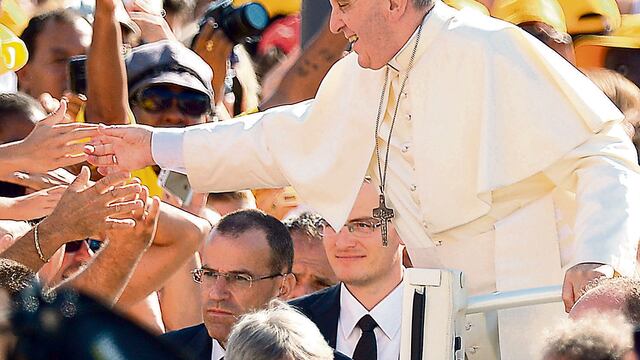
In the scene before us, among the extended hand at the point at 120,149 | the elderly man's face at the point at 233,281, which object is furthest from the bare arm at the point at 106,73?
the extended hand at the point at 120,149

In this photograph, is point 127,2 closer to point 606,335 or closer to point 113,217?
point 113,217

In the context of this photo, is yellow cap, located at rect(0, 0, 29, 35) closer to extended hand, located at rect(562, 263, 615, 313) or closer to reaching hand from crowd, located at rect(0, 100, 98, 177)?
reaching hand from crowd, located at rect(0, 100, 98, 177)

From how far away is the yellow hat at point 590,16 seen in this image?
6367mm

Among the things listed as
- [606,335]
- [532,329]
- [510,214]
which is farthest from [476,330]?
[606,335]

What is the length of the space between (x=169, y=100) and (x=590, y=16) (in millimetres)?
2366

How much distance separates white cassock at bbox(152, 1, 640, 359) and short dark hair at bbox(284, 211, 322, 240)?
1.06 m

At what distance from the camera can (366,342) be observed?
176 inches

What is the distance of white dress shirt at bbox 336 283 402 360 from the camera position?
4.46m

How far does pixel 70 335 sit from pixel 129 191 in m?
3.09

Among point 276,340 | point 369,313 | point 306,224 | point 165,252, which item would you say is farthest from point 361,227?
point 276,340

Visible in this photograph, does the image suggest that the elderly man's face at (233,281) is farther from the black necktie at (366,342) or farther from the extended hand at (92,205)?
the extended hand at (92,205)

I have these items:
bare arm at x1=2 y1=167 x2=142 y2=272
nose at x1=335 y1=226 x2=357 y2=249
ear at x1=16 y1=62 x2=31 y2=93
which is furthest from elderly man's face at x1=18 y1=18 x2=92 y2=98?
bare arm at x1=2 y1=167 x2=142 y2=272

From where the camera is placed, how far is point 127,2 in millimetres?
7324

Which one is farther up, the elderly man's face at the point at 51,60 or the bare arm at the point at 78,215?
the bare arm at the point at 78,215
